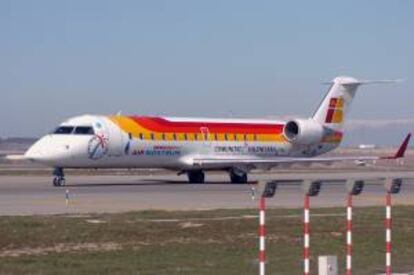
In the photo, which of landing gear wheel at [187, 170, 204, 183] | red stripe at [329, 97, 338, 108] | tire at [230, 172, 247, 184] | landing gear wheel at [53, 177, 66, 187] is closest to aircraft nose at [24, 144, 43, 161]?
landing gear wheel at [53, 177, 66, 187]

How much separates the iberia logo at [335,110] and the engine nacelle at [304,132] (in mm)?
1231

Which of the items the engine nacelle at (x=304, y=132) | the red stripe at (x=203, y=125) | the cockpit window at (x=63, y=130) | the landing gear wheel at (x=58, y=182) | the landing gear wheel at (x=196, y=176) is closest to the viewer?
the landing gear wheel at (x=58, y=182)

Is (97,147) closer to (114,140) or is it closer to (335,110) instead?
(114,140)

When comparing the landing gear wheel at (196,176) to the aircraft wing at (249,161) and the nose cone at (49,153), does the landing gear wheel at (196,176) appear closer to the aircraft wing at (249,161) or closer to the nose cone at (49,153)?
the aircraft wing at (249,161)

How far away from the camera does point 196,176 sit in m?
51.8

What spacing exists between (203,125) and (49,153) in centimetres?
965

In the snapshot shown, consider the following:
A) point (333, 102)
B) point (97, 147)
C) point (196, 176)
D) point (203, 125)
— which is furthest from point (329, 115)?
point (97, 147)

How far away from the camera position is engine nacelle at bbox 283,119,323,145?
53.5m

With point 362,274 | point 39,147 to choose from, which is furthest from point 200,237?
point 39,147

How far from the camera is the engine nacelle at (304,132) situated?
53.5 m

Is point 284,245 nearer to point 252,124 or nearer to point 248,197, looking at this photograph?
point 248,197

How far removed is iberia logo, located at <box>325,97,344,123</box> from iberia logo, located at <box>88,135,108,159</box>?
48.8 ft

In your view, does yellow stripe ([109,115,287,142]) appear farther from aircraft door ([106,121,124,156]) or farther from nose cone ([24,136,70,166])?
nose cone ([24,136,70,166])

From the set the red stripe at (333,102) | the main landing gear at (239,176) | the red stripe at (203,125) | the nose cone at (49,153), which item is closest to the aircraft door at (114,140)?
the red stripe at (203,125)
